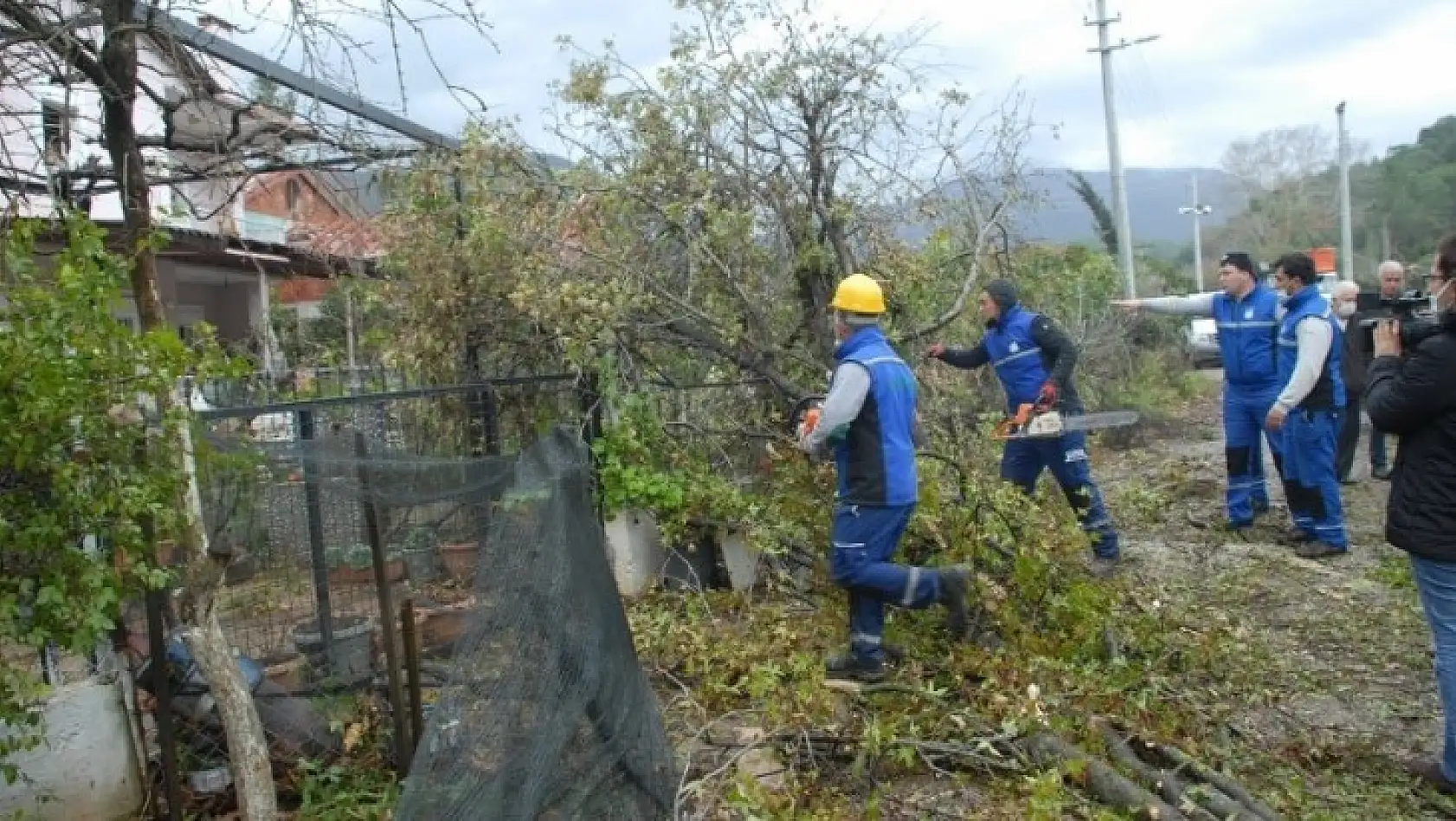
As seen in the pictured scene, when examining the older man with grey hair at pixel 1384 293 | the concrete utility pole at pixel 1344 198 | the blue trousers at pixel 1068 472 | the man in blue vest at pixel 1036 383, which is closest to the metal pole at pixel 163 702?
the man in blue vest at pixel 1036 383

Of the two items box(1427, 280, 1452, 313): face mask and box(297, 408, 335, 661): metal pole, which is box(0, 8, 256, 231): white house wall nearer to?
box(297, 408, 335, 661): metal pole

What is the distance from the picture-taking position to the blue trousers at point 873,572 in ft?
15.0

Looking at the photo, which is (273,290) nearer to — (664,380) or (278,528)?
(664,380)

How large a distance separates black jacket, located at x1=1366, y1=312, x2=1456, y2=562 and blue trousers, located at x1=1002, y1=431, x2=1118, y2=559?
226 centimetres

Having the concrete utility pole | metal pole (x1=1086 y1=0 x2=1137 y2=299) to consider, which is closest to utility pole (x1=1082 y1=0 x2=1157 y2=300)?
metal pole (x1=1086 y1=0 x2=1137 y2=299)

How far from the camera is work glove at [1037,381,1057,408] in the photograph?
239 inches

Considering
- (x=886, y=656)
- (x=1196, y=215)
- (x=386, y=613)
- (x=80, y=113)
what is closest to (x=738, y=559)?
(x=886, y=656)

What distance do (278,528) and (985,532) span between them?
3.19 meters

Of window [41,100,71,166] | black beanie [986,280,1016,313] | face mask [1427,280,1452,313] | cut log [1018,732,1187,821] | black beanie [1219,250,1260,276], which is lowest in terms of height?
cut log [1018,732,1187,821]

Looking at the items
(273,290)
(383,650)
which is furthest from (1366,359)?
(273,290)

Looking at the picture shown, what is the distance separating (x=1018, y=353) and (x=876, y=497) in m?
2.10

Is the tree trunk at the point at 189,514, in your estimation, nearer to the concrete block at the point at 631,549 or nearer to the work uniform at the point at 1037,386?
the concrete block at the point at 631,549

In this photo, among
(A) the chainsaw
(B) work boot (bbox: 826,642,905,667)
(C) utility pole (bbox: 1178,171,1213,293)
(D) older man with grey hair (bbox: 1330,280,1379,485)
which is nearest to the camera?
(B) work boot (bbox: 826,642,905,667)

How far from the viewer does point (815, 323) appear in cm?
661
